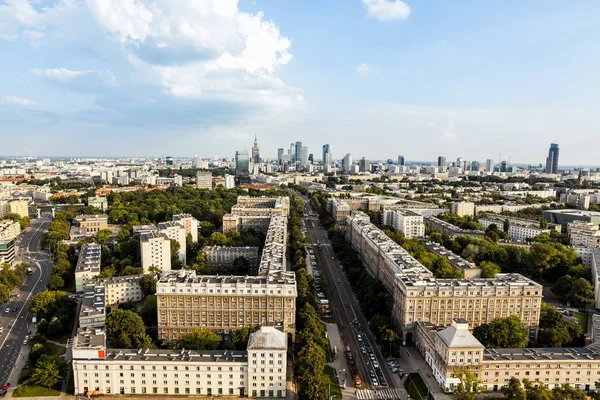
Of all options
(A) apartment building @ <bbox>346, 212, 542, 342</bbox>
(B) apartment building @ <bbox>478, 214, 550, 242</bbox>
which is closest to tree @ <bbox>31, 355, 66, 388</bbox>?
(A) apartment building @ <bbox>346, 212, 542, 342</bbox>

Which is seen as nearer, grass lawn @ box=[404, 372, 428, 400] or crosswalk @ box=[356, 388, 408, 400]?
crosswalk @ box=[356, 388, 408, 400]

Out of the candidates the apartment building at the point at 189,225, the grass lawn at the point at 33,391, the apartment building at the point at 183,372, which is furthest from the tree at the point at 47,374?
the apartment building at the point at 189,225

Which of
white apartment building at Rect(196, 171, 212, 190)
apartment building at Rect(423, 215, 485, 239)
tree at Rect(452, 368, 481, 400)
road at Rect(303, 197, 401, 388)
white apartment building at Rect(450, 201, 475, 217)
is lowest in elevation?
road at Rect(303, 197, 401, 388)

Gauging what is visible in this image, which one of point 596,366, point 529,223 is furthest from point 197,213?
point 596,366

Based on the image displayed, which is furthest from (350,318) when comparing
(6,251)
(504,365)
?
(6,251)

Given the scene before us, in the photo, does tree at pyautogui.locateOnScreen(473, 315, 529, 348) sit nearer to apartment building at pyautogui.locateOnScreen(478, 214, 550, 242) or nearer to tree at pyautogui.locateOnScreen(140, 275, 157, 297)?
tree at pyautogui.locateOnScreen(140, 275, 157, 297)

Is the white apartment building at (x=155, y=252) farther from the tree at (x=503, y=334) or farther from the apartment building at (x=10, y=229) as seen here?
the tree at (x=503, y=334)
